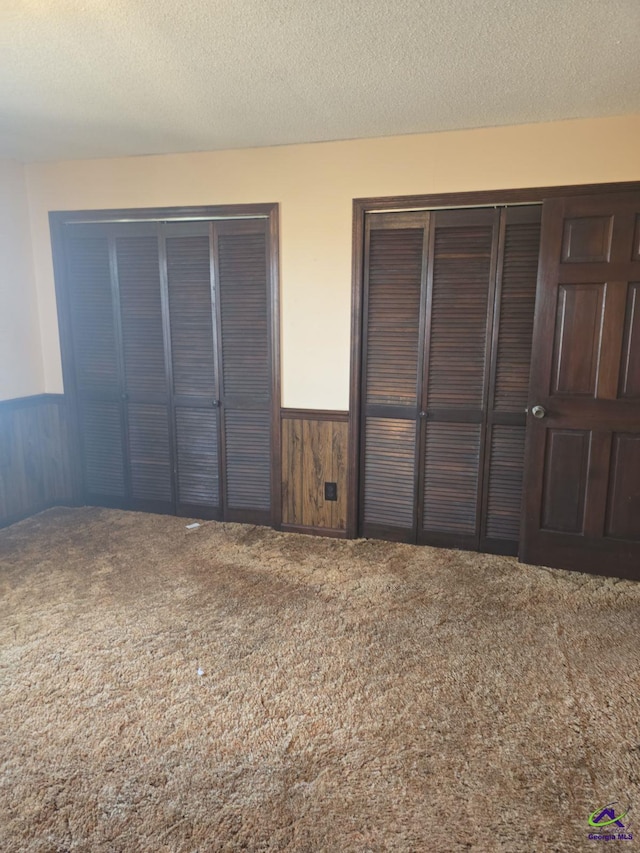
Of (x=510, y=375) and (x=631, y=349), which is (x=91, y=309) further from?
(x=631, y=349)

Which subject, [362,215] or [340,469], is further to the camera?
[340,469]

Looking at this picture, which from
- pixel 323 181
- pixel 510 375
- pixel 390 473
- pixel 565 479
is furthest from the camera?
pixel 390 473

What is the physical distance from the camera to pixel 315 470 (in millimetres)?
3367

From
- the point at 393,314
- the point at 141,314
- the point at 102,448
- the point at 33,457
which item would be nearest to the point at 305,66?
the point at 393,314

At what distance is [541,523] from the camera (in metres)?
2.93

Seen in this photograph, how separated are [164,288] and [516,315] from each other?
2208 mm

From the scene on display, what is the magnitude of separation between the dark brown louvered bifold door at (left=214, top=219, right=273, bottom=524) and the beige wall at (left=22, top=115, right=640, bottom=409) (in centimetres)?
15

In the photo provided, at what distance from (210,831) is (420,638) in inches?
45.8

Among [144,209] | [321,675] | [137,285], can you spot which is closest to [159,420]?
[137,285]

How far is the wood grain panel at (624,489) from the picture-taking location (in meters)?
2.74

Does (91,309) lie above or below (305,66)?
below

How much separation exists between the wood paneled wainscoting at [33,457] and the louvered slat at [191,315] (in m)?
1.02

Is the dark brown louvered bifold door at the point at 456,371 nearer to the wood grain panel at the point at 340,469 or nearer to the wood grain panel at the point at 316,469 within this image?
the wood grain panel at the point at 340,469

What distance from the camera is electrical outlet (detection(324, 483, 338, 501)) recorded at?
3.35 m
